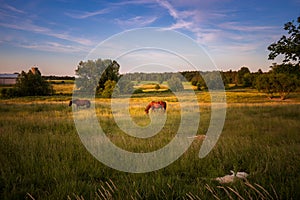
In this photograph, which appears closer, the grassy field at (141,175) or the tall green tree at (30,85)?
the grassy field at (141,175)

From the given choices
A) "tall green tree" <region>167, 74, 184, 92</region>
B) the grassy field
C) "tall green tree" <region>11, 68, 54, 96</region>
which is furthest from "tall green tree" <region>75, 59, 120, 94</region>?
the grassy field

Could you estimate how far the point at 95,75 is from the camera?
59.0m

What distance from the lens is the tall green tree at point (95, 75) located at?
5266 centimetres

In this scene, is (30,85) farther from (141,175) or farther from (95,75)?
(141,175)

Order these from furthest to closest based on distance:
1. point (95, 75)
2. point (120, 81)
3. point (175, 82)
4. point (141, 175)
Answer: point (95, 75)
point (120, 81)
point (175, 82)
point (141, 175)

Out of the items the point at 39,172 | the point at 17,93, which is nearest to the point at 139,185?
the point at 39,172

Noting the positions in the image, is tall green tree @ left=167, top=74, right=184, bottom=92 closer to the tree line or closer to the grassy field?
the tree line

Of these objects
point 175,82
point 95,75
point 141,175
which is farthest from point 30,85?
point 141,175

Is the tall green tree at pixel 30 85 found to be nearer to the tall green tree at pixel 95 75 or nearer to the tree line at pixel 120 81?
the tree line at pixel 120 81

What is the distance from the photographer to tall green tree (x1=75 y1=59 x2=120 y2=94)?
52.7 meters

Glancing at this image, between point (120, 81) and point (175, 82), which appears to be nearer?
point (175, 82)

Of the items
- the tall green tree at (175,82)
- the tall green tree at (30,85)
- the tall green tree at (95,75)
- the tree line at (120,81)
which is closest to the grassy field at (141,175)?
the tree line at (120,81)

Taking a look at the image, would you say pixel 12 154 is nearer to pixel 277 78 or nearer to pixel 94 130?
pixel 94 130

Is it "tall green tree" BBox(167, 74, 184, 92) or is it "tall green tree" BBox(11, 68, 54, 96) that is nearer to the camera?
"tall green tree" BBox(167, 74, 184, 92)
